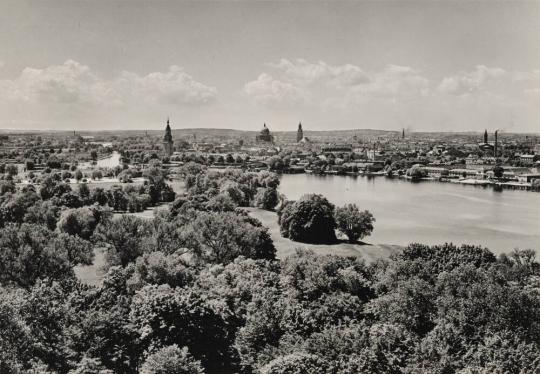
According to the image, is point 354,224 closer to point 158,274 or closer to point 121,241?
point 121,241

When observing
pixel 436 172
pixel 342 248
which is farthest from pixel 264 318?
pixel 436 172

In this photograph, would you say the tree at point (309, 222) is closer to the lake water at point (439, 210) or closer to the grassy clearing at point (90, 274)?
the lake water at point (439, 210)

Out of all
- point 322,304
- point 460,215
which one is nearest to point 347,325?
point 322,304

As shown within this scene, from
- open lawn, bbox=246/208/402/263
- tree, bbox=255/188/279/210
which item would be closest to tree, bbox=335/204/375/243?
open lawn, bbox=246/208/402/263

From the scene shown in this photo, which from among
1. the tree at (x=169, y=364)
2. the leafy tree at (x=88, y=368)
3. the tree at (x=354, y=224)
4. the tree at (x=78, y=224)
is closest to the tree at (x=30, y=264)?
the leafy tree at (x=88, y=368)

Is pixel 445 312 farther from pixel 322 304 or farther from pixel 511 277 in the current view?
pixel 511 277

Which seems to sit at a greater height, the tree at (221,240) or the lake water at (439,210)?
the tree at (221,240)

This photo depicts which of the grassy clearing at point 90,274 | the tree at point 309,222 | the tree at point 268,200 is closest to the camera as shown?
the grassy clearing at point 90,274
